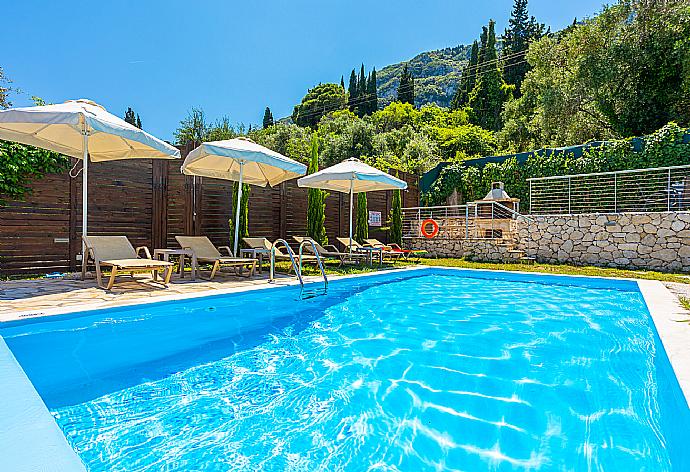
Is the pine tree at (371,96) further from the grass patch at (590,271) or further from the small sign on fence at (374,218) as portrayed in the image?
the grass patch at (590,271)

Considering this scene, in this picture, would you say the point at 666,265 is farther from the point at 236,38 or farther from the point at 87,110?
the point at 236,38

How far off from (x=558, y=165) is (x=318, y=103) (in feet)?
149

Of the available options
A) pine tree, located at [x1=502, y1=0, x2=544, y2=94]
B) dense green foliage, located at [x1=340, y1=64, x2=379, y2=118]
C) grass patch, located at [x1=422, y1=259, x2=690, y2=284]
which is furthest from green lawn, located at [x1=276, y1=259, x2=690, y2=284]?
dense green foliage, located at [x1=340, y1=64, x2=379, y2=118]

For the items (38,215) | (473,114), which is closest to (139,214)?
(38,215)

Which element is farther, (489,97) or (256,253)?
(489,97)

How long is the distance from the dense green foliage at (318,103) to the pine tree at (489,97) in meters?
20.1

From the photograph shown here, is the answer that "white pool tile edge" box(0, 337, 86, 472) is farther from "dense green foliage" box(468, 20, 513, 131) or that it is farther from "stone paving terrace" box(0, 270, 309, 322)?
"dense green foliage" box(468, 20, 513, 131)

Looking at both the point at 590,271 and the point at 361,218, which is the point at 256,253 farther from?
the point at 590,271

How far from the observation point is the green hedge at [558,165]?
13.7m

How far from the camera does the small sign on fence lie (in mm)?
15266

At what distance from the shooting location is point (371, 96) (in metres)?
54.7

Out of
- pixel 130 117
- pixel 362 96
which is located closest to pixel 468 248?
pixel 362 96

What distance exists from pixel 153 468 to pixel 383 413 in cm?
142

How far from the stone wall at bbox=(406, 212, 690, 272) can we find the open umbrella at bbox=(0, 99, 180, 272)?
397 inches
